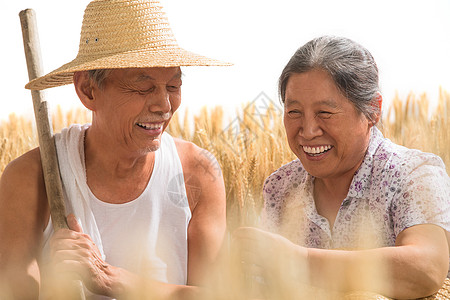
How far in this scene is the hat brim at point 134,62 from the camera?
2168mm

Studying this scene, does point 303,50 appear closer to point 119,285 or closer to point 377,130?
point 377,130

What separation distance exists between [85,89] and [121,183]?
0.39m

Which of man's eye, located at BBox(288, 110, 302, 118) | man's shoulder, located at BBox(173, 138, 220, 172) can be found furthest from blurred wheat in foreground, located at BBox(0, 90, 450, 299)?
man's eye, located at BBox(288, 110, 302, 118)

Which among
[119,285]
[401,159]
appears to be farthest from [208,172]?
[401,159]

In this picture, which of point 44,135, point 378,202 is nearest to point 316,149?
point 378,202

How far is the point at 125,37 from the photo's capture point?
2.35 meters

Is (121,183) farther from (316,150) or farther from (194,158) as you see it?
(316,150)

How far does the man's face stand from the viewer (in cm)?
223

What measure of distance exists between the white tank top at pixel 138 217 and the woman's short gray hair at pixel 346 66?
2.07 ft

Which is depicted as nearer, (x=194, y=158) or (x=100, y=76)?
(x=100, y=76)

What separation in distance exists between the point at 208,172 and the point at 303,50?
0.60m

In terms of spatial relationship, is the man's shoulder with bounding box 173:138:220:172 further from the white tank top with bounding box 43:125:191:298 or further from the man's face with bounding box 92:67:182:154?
the man's face with bounding box 92:67:182:154

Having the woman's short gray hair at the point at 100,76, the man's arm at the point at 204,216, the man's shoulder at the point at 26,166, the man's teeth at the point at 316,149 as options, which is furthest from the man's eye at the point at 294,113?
the man's shoulder at the point at 26,166

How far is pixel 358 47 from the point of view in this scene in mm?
2309
